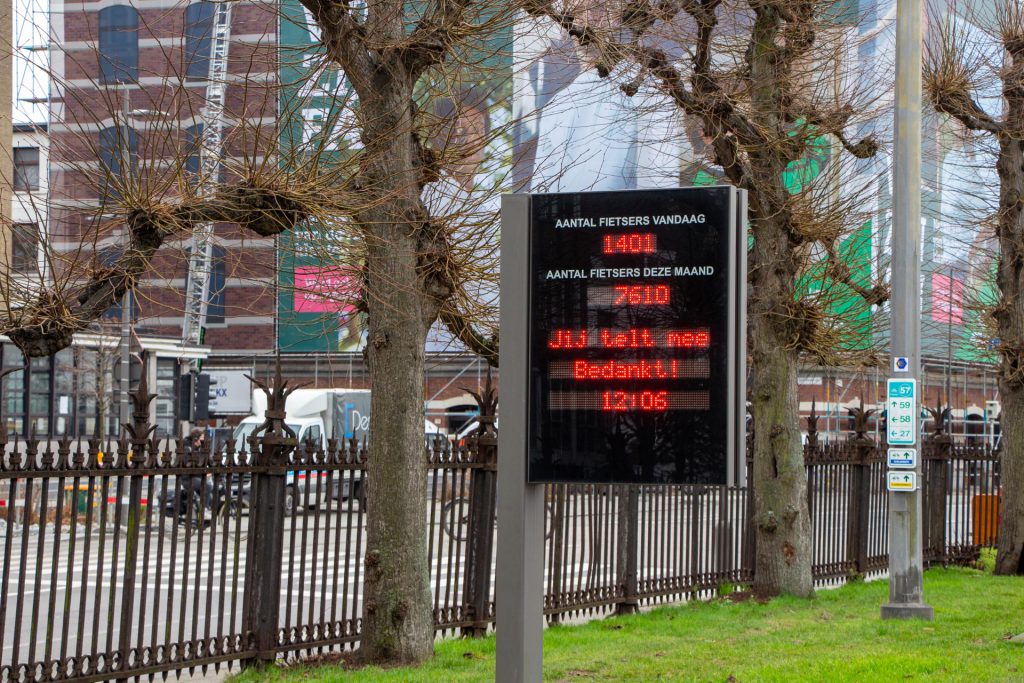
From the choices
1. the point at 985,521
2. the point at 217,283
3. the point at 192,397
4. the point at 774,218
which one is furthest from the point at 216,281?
the point at 217,283

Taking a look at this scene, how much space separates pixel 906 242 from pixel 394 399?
20.0 feet

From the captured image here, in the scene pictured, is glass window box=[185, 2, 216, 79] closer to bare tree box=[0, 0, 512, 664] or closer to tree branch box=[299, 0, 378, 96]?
bare tree box=[0, 0, 512, 664]

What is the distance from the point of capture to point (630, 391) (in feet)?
20.7

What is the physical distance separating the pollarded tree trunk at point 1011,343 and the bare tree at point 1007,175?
1 centimetres

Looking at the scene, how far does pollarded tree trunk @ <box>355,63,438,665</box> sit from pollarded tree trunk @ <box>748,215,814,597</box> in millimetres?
6275

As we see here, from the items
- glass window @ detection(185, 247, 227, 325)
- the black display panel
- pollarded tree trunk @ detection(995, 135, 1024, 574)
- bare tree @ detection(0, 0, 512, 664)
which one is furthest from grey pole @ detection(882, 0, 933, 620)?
the black display panel

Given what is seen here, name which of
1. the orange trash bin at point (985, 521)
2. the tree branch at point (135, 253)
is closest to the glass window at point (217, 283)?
the tree branch at point (135, 253)

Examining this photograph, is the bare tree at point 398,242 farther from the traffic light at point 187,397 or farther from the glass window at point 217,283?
the traffic light at point 187,397

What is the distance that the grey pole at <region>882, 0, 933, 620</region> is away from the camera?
13133 millimetres

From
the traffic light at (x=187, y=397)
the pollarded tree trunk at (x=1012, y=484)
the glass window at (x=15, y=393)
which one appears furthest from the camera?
the glass window at (x=15, y=393)

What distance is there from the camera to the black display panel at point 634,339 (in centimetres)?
625

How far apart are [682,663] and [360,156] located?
4.60 metres

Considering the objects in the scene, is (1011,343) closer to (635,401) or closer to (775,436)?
(775,436)

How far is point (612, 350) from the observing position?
21.0 ft
